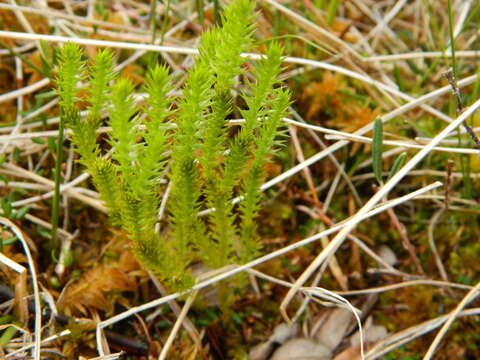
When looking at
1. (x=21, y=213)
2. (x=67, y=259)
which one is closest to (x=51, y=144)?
(x=21, y=213)

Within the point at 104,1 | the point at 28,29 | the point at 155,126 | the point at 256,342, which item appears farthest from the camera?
the point at 104,1

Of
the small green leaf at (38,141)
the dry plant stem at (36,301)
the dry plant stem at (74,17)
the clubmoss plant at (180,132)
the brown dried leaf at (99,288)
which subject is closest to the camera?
the clubmoss plant at (180,132)

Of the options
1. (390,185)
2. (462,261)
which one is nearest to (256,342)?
(390,185)

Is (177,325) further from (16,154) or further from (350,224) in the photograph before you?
(16,154)

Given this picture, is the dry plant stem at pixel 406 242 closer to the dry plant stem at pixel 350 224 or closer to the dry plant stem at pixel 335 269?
the dry plant stem at pixel 335 269

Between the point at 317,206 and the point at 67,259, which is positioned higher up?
the point at 317,206

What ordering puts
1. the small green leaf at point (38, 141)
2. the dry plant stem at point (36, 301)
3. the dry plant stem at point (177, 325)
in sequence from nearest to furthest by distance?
the dry plant stem at point (36, 301), the dry plant stem at point (177, 325), the small green leaf at point (38, 141)

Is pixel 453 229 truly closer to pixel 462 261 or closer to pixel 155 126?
pixel 462 261

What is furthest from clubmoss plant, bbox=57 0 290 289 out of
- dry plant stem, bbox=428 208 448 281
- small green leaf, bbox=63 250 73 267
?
dry plant stem, bbox=428 208 448 281

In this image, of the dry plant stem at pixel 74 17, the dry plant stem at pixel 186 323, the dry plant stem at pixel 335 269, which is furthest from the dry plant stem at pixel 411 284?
the dry plant stem at pixel 74 17
